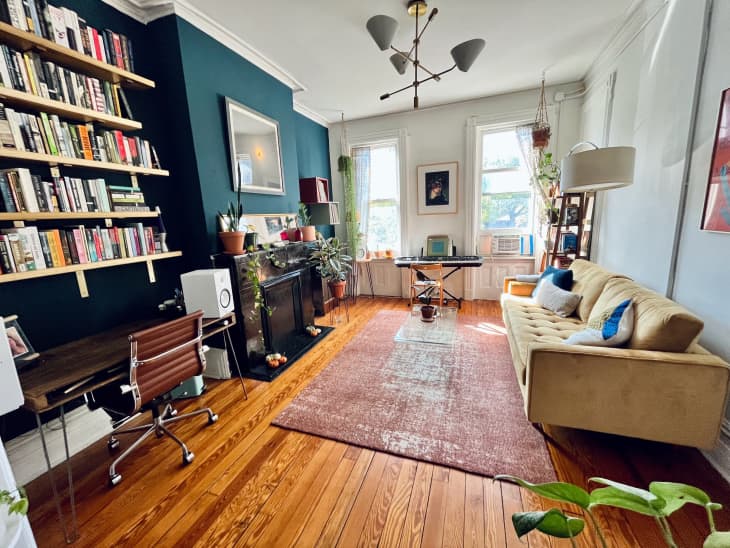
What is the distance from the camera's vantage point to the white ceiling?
2.31 m

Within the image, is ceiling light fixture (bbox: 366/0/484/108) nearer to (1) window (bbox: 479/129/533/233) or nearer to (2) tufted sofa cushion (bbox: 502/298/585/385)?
(2) tufted sofa cushion (bbox: 502/298/585/385)

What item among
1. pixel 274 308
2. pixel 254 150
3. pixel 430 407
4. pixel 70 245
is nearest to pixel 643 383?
pixel 430 407

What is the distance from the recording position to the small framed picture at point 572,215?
3378mm

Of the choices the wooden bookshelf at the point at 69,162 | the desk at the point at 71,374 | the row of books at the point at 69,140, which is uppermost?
the row of books at the point at 69,140

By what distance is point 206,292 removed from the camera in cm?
225

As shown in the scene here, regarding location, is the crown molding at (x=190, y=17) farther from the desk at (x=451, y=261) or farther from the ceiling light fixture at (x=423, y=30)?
the desk at (x=451, y=261)

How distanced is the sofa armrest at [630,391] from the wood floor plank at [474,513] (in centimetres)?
50

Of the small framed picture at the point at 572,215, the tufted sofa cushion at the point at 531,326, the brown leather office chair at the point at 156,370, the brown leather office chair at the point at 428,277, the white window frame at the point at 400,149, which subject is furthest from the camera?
the white window frame at the point at 400,149

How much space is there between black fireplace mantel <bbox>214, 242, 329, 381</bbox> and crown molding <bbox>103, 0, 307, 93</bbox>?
5.82 feet

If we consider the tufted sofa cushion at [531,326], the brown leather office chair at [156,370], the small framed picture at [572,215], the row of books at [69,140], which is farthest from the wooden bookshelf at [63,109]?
the small framed picture at [572,215]

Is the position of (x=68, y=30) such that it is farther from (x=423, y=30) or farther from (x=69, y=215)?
(x=423, y=30)

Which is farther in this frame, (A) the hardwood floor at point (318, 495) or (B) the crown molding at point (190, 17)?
(B) the crown molding at point (190, 17)

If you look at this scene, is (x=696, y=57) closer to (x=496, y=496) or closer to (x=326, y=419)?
(x=496, y=496)

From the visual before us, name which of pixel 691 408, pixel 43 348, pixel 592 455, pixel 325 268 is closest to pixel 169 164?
pixel 43 348
